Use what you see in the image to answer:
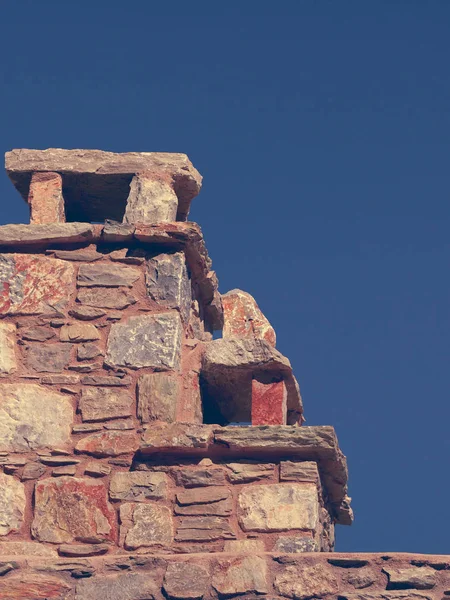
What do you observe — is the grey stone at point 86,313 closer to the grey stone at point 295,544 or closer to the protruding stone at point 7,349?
the protruding stone at point 7,349

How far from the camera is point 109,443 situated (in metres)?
8.70

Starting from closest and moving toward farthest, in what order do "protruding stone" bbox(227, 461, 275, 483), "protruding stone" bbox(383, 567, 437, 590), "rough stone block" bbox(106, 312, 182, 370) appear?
1. "protruding stone" bbox(383, 567, 437, 590)
2. "protruding stone" bbox(227, 461, 275, 483)
3. "rough stone block" bbox(106, 312, 182, 370)

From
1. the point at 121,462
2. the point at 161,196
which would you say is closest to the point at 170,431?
the point at 121,462

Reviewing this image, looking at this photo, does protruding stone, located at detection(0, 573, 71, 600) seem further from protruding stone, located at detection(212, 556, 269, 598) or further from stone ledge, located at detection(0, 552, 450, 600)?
protruding stone, located at detection(212, 556, 269, 598)

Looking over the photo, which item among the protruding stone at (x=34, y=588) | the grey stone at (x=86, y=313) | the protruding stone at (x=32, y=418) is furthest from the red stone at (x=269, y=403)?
the protruding stone at (x=34, y=588)

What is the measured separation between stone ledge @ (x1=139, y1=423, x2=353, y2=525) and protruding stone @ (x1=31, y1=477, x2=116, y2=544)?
40 centimetres

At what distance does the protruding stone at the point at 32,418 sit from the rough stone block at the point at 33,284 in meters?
0.55

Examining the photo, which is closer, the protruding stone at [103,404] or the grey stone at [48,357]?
the protruding stone at [103,404]

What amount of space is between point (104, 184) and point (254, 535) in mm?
2969

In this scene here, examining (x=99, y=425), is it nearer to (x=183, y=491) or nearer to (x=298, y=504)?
(x=183, y=491)

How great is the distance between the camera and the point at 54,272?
9281 millimetres

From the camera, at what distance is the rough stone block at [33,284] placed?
30.1 feet

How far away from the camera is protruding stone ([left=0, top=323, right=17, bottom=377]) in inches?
352

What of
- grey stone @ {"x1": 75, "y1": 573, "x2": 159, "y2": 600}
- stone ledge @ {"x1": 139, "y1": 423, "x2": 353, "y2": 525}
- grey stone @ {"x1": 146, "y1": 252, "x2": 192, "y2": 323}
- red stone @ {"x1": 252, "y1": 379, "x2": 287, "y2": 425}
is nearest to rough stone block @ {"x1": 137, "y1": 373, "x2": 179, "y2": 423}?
stone ledge @ {"x1": 139, "y1": 423, "x2": 353, "y2": 525}
